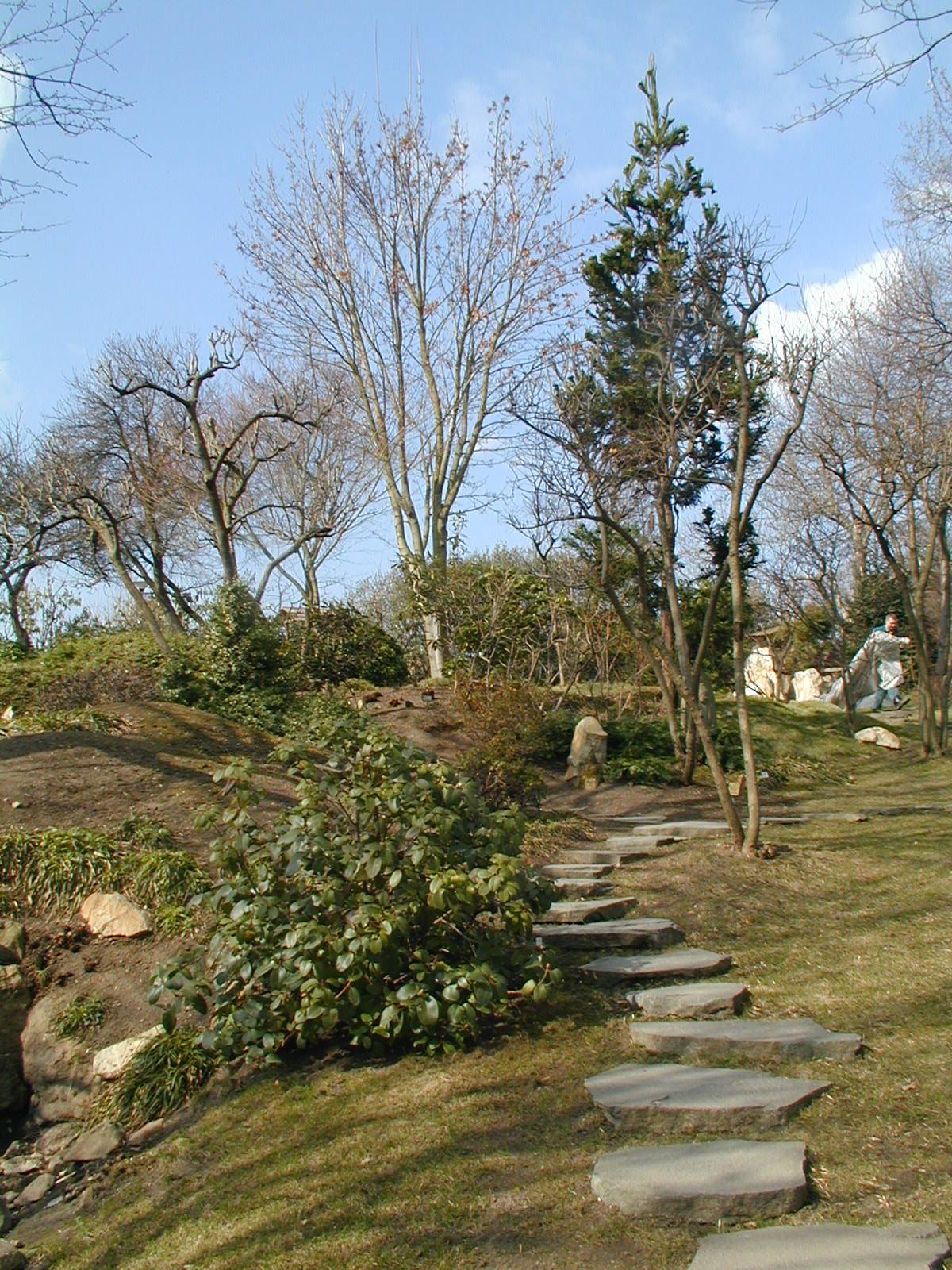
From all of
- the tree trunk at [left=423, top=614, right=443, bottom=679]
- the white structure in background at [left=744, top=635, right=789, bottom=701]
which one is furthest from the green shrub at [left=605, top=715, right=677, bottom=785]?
the white structure in background at [left=744, top=635, right=789, bottom=701]

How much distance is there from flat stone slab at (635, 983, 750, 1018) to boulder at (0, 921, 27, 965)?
299cm

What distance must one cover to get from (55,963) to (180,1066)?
1319 mm

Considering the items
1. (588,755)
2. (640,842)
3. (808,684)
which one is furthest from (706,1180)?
(808,684)

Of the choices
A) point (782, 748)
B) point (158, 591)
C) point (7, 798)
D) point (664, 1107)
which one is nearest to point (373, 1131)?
point (664, 1107)

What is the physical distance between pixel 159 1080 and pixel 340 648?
34.4ft

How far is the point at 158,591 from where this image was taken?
2142 centimetres

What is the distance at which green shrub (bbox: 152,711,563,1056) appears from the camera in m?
3.69

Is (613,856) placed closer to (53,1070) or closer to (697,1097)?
(53,1070)

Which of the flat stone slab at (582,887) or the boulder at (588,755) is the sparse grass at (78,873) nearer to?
the flat stone slab at (582,887)

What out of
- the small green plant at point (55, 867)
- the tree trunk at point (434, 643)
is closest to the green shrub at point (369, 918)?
the small green plant at point (55, 867)

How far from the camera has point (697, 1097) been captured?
3.04 metres

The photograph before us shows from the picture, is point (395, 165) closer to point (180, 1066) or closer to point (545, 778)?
point (545, 778)

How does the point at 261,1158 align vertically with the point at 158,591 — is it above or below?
below

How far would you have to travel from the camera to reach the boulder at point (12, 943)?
16.3 ft
